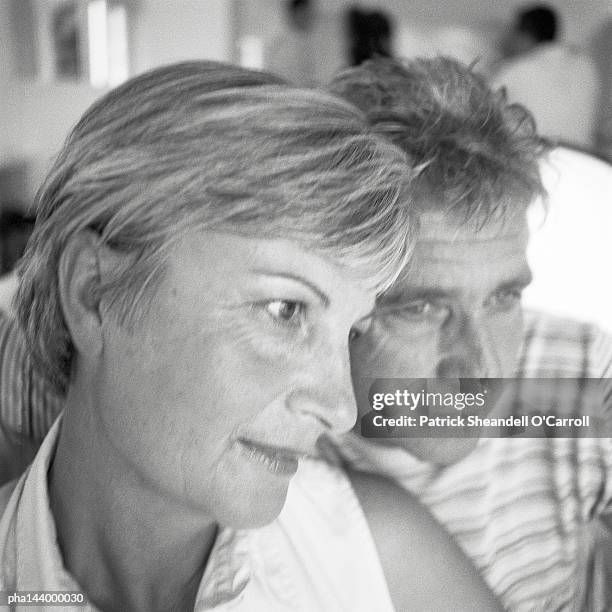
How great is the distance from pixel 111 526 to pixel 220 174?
265mm

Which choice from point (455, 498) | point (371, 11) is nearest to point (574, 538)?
point (455, 498)

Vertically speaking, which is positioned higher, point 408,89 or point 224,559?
point 408,89

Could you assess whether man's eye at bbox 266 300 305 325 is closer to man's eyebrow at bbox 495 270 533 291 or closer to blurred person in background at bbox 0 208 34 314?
man's eyebrow at bbox 495 270 533 291

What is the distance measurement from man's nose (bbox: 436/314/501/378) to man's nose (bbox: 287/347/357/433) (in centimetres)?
9

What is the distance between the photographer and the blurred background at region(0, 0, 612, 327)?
2.67 feet

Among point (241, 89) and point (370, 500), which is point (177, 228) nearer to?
point (241, 89)

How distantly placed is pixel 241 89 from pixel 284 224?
0.28ft

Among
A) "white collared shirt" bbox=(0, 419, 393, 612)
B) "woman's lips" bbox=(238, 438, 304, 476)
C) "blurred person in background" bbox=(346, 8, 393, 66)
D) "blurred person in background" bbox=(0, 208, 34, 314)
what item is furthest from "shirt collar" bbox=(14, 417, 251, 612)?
"blurred person in background" bbox=(346, 8, 393, 66)

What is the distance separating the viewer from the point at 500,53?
1062 mm

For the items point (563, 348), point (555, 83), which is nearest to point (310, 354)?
point (563, 348)

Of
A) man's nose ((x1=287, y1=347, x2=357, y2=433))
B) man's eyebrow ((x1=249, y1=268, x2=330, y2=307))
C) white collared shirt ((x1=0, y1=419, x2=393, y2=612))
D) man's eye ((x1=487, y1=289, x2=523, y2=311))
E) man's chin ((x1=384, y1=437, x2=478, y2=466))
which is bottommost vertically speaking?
white collared shirt ((x1=0, y1=419, x2=393, y2=612))

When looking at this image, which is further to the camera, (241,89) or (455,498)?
(455,498)

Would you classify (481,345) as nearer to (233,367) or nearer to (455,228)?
(455,228)

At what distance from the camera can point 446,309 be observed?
54 centimetres
